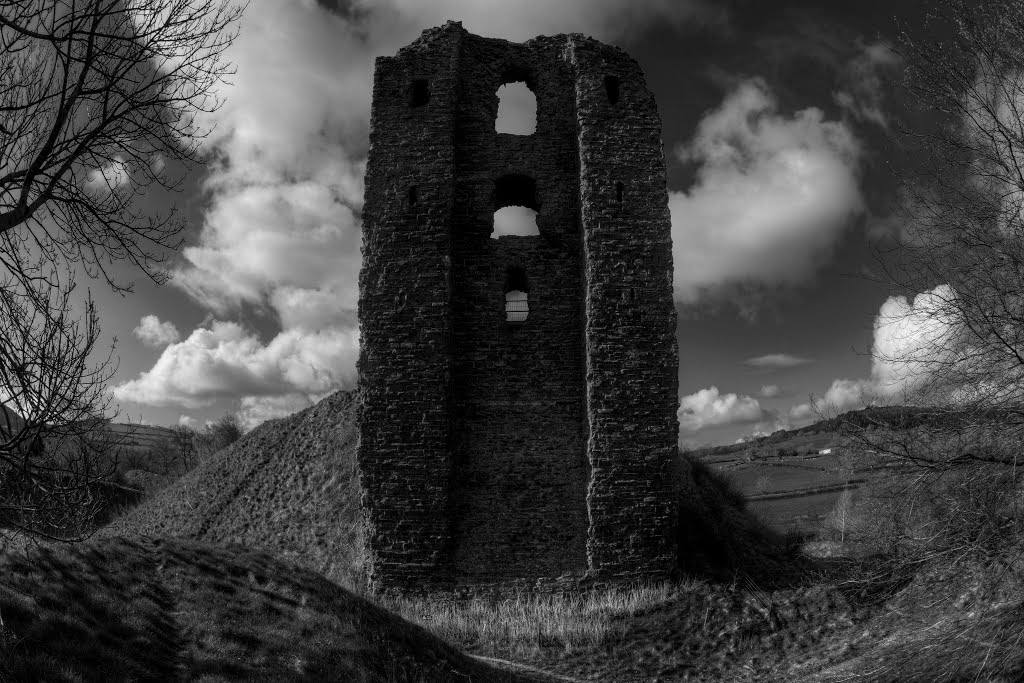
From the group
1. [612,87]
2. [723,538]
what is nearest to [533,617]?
[723,538]

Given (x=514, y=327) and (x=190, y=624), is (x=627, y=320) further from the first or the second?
(x=190, y=624)

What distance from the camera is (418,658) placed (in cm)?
636

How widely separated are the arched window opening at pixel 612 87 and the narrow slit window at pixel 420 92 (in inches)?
120

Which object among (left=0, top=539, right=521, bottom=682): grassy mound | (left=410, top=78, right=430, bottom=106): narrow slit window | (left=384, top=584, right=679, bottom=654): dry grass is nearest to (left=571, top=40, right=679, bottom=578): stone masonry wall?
(left=384, top=584, right=679, bottom=654): dry grass

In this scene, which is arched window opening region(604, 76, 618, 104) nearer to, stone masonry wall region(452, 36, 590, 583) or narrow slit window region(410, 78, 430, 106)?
stone masonry wall region(452, 36, 590, 583)

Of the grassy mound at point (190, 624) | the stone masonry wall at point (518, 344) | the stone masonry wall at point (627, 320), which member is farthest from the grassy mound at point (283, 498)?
the stone masonry wall at point (627, 320)

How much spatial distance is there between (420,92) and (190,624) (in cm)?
863

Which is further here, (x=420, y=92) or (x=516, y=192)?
(x=516, y=192)

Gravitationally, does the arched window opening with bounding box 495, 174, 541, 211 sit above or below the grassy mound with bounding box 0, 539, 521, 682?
above

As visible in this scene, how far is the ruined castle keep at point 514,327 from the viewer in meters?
9.40

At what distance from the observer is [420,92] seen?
36.2ft

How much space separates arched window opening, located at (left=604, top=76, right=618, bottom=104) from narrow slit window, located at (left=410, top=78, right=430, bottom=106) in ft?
9.98

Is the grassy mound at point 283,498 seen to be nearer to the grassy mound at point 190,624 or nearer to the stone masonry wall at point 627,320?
the grassy mound at point 190,624

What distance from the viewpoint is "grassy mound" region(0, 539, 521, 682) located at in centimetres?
477
